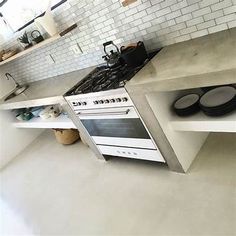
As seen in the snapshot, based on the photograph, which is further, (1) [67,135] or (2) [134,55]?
(1) [67,135]

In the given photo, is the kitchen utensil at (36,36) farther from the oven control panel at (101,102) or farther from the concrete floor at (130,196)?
the concrete floor at (130,196)

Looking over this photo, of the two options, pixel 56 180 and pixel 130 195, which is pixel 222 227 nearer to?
pixel 130 195

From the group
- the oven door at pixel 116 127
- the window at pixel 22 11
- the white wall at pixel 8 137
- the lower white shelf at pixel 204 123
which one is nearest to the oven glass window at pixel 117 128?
the oven door at pixel 116 127

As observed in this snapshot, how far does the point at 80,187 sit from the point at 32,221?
1.73ft

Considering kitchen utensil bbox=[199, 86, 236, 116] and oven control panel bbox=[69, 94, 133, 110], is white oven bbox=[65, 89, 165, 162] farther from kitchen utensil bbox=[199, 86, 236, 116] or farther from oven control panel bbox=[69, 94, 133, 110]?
kitchen utensil bbox=[199, 86, 236, 116]

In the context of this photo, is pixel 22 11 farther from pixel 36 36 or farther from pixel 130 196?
pixel 130 196

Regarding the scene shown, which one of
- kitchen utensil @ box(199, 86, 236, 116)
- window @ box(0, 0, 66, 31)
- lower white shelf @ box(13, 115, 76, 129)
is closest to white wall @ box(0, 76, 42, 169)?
lower white shelf @ box(13, 115, 76, 129)

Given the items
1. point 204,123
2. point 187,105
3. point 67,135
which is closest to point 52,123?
point 67,135

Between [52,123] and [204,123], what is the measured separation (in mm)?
1974

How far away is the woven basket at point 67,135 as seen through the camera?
136 inches

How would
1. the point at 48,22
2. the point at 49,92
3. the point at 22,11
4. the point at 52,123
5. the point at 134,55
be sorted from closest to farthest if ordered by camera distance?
the point at 134,55
the point at 48,22
the point at 49,92
the point at 22,11
the point at 52,123

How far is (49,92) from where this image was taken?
114 inches

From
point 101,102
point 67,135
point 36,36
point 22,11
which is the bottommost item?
point 67,135

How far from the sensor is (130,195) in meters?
2.26
